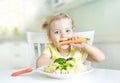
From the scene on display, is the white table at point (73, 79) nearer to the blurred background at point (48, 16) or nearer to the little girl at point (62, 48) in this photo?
the little girl at point (62, 48)

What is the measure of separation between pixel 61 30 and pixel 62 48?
0.32ft

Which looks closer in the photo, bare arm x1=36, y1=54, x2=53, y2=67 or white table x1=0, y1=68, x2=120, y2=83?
white table x1=0, y1=68, x2=120, y2=83

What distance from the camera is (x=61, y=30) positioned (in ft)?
3.80

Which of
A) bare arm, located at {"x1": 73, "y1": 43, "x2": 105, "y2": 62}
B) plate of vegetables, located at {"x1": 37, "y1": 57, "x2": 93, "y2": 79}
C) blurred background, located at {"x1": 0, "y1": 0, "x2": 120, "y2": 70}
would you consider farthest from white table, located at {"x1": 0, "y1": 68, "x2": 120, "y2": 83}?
blurred background, located at {"x1": 0, "y1": 0, "x2": 120, "y2": 70}

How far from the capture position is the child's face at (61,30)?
3.79 ft

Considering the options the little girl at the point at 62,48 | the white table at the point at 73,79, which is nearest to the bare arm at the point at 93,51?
the little girl at the point at 62,48

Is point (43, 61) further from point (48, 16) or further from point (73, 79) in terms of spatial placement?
point (48, 16)

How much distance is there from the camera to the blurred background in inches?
53.2

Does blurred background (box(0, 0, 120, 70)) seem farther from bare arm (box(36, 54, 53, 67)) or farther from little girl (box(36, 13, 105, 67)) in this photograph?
bare arm (box(36, 54, 53, 67))

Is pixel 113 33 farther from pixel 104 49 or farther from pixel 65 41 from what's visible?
pixel 65 41

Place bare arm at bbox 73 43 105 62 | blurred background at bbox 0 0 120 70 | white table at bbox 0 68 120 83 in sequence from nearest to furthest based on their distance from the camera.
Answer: white table at bbox 0 68 120 83
bare arm at bbox 73 43 105 62
blurred background at bbox 0 0 120 70

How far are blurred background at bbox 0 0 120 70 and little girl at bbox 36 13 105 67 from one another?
9.3 inches

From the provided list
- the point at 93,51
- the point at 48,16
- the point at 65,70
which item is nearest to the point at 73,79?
the point at 65,70

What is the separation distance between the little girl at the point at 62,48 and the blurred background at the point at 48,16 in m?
0.24
